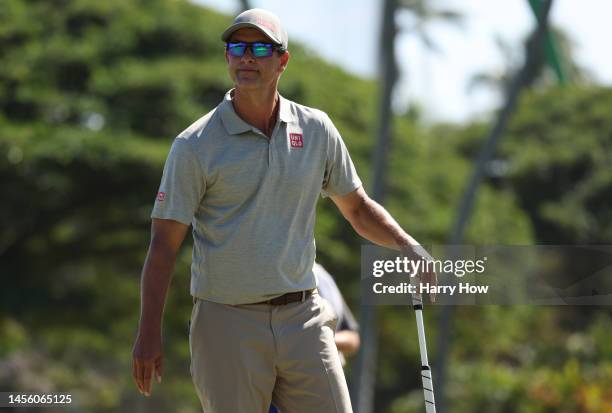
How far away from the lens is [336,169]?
4.30m

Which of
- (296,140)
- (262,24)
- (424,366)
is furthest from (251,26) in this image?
(424,366)

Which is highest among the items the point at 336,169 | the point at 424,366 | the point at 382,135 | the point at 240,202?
the point at 382,135

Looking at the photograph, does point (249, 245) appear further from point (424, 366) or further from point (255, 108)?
point (424, 366)

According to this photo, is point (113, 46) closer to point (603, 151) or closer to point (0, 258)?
point (0, 258)

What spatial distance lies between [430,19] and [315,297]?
18.7 metres

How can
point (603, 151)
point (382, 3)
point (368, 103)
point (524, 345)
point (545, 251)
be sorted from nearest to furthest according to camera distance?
point (545, 251)
point (382, 3)
point (368, 103)
point (524, 345)
point (603, 151)

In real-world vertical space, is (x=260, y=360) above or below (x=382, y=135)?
below

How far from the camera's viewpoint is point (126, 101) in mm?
18984

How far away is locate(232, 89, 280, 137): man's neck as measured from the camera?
161 inches

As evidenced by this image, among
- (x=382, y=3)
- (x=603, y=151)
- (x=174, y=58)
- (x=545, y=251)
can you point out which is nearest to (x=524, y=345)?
(x=603, y=151)

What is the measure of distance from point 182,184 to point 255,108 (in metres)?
0.39

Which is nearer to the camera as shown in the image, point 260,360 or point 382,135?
point 260,360

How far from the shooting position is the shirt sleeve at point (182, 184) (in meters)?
3.91

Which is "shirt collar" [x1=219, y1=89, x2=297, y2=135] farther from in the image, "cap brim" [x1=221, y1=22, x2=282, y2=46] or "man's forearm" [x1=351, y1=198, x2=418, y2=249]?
"man's forearm" [x1=351, y1=198, x2=418, y2=249]
